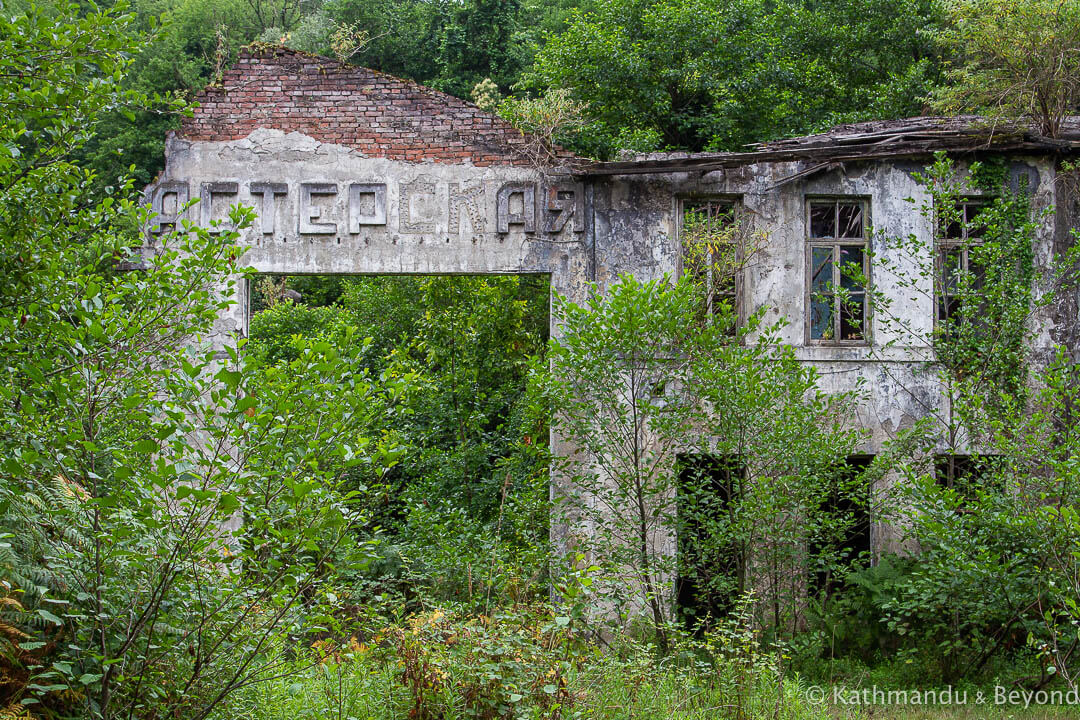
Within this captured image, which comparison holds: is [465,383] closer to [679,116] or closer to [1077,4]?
[679,116]

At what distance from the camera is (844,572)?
9812 millimetres

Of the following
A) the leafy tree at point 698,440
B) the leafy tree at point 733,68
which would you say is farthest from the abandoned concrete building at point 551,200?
the leafy tree at point 733,68

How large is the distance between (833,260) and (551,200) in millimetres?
3621

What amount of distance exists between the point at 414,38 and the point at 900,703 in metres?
24.6

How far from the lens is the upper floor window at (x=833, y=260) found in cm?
1169

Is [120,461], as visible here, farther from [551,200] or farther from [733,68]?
[733,68]

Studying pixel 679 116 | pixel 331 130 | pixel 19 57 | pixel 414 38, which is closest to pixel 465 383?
pixel 331 130

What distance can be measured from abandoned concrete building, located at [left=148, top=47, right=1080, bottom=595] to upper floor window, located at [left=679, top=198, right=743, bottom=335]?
0.07 m

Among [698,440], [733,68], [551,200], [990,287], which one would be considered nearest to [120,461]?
[698,440]

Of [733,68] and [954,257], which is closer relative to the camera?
[954,257]

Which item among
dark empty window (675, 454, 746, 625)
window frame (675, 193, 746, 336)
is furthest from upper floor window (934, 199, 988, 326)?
dark empty window (675, 454, 746, 625)

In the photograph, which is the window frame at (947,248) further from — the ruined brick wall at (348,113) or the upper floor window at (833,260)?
the ruined brick wall at (348,113)

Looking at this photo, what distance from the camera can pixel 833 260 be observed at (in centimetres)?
1179

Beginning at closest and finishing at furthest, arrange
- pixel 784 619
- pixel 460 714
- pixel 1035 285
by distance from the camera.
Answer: pixel 460 714, pixel 784 619, pixel 1035 285
